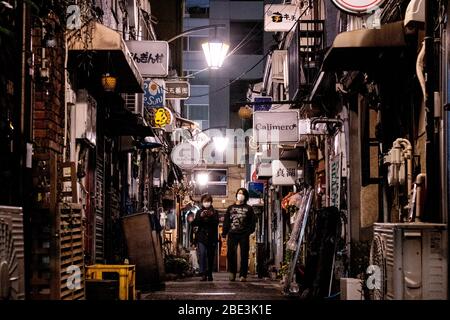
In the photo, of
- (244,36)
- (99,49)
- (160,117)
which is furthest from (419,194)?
(244,36)

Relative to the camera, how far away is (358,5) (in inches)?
432

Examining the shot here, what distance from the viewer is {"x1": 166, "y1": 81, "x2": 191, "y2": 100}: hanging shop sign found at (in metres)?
23.0

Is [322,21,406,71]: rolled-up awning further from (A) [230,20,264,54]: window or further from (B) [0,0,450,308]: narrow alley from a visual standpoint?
(A) [230,20,264,54]: window

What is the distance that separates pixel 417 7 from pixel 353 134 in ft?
16.9

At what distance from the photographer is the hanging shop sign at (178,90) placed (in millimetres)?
23016

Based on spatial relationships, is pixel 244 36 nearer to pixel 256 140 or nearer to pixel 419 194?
pixel 256 140

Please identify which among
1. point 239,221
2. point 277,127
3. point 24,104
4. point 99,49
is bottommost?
point 239,221

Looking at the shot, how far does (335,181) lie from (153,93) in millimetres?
6580

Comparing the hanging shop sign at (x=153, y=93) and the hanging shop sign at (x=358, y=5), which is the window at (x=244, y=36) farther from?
the hanging shop sign at (x=358, y=5)

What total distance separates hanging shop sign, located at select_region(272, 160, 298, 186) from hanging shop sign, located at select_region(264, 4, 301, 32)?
12.6 feet

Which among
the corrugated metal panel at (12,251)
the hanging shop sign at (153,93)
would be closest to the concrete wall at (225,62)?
the hanging shop sign at (153,93)

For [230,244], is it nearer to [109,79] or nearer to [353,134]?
[353,134]
